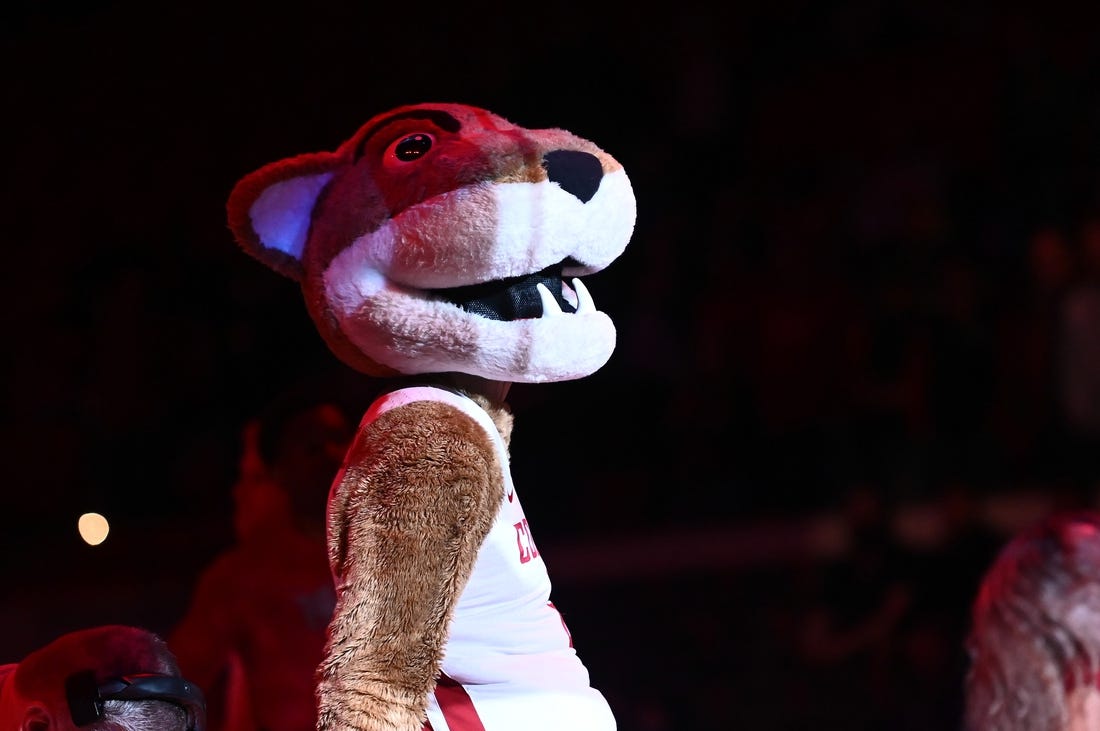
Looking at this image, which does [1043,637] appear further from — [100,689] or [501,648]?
[100,689]

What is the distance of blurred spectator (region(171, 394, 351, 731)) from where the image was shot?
175 centimetres

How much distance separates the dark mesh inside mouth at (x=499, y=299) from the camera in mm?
1343

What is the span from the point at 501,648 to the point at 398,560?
0.67ft

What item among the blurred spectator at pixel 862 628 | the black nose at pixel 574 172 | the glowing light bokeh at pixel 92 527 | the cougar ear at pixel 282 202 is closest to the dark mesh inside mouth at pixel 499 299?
the black nose at pixel 574 172

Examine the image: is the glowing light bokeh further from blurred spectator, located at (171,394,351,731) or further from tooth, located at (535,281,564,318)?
tooth, located at (535,281,564,318)

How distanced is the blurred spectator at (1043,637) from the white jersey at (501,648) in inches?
19.2

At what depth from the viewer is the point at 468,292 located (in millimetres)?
1347

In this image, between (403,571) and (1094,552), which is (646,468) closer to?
(1094,552)

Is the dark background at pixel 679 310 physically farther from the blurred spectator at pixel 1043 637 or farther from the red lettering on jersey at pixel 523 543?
the red lettering on jersey at pixel 523 543

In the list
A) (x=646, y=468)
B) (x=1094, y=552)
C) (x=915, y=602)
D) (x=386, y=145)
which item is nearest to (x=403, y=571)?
(x=386, y=145)

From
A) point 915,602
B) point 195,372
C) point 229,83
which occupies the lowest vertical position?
point 915,602

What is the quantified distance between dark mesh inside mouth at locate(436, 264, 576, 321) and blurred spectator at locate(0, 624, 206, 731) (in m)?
0.47

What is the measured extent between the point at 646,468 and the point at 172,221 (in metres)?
2.05

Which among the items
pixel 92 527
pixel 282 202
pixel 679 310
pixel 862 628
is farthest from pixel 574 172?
pixel 679 310
